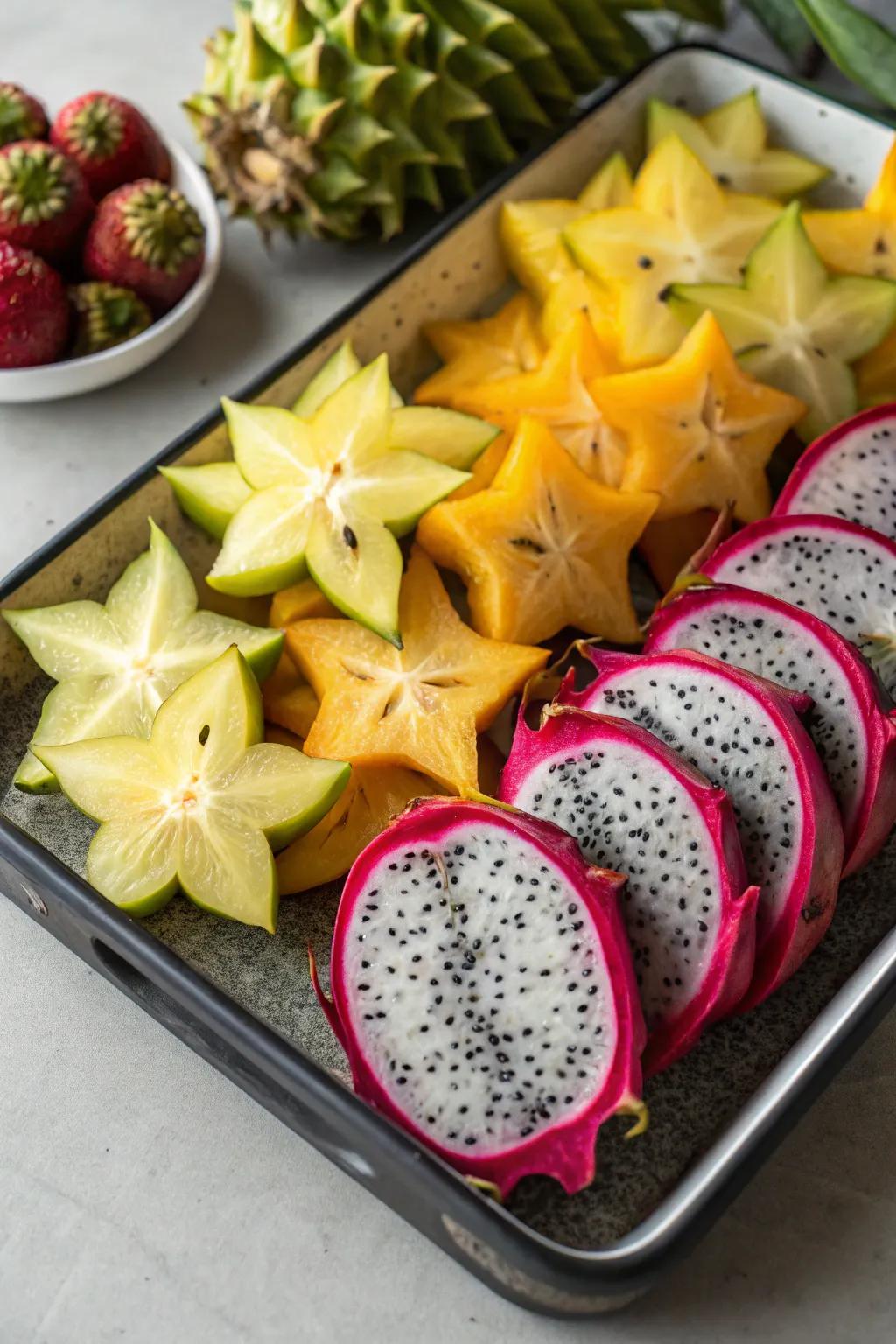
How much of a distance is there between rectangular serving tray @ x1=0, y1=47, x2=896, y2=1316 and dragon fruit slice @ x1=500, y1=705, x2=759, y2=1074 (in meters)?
0.07

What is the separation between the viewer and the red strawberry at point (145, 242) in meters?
1.44

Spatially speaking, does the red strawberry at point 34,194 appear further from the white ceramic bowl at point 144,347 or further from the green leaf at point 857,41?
the green leaf at point 857,41

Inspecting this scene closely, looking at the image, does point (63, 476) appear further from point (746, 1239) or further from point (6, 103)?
point (746, 1239)

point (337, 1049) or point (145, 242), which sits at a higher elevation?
point (145, 242)

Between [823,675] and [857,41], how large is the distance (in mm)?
817

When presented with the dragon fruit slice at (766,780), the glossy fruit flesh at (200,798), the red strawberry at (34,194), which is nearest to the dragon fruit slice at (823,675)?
the dragon fruit slice at (766,780)

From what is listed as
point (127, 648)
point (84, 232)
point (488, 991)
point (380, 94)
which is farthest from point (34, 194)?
point (488, 991)

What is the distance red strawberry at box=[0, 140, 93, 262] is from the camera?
1.42 m

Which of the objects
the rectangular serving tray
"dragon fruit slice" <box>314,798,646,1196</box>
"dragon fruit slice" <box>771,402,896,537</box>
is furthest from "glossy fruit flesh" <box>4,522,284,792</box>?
"dragon fruit slice" <box>771,402,896,537</box>

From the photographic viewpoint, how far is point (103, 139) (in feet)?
4.91

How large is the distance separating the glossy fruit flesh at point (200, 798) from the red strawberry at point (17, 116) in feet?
2.54

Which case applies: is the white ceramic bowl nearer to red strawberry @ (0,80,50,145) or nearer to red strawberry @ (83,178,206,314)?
red strawberry @ (83,178,206,314)

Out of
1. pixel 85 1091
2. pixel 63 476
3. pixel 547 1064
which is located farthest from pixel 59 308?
pixel 547 1064

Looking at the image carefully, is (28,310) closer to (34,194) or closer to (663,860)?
(34,194)
